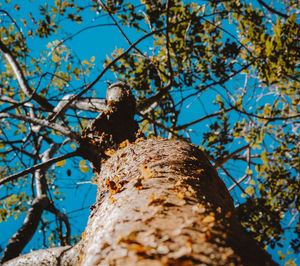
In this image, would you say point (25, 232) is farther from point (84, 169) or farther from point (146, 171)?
point (146, 171)

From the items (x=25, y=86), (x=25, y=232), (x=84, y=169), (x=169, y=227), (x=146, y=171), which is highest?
(x=25, y=86)

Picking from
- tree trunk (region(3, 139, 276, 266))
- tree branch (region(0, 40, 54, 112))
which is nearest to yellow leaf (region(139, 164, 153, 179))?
tree trunk (region(3, 139, 276, 266))

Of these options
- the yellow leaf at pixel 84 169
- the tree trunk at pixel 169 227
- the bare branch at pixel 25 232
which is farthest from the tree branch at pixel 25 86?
the tree trunk at pixel 169 227

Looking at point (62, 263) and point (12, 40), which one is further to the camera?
point (12, 40)

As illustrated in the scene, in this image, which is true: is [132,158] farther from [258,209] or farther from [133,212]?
[258,209]

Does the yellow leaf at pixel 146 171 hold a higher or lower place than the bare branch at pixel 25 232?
lower

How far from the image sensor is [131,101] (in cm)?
217

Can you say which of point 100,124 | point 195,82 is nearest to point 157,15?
point 195,82

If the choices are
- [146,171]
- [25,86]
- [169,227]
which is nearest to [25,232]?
[25,86]

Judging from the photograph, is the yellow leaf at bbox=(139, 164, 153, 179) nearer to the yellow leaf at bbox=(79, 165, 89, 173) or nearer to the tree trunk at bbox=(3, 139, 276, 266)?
the tree trunk at bbox=(3, 139, 276, 266)

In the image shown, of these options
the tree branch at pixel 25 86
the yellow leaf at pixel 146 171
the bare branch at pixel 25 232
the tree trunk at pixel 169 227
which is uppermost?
the tree branch at pixel 25 86

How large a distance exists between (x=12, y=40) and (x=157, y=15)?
3.43 meters

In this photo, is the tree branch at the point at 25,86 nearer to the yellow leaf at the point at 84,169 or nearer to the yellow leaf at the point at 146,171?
the yellow leaf at the point at 84,169

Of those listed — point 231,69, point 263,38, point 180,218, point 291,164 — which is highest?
point 231,69
